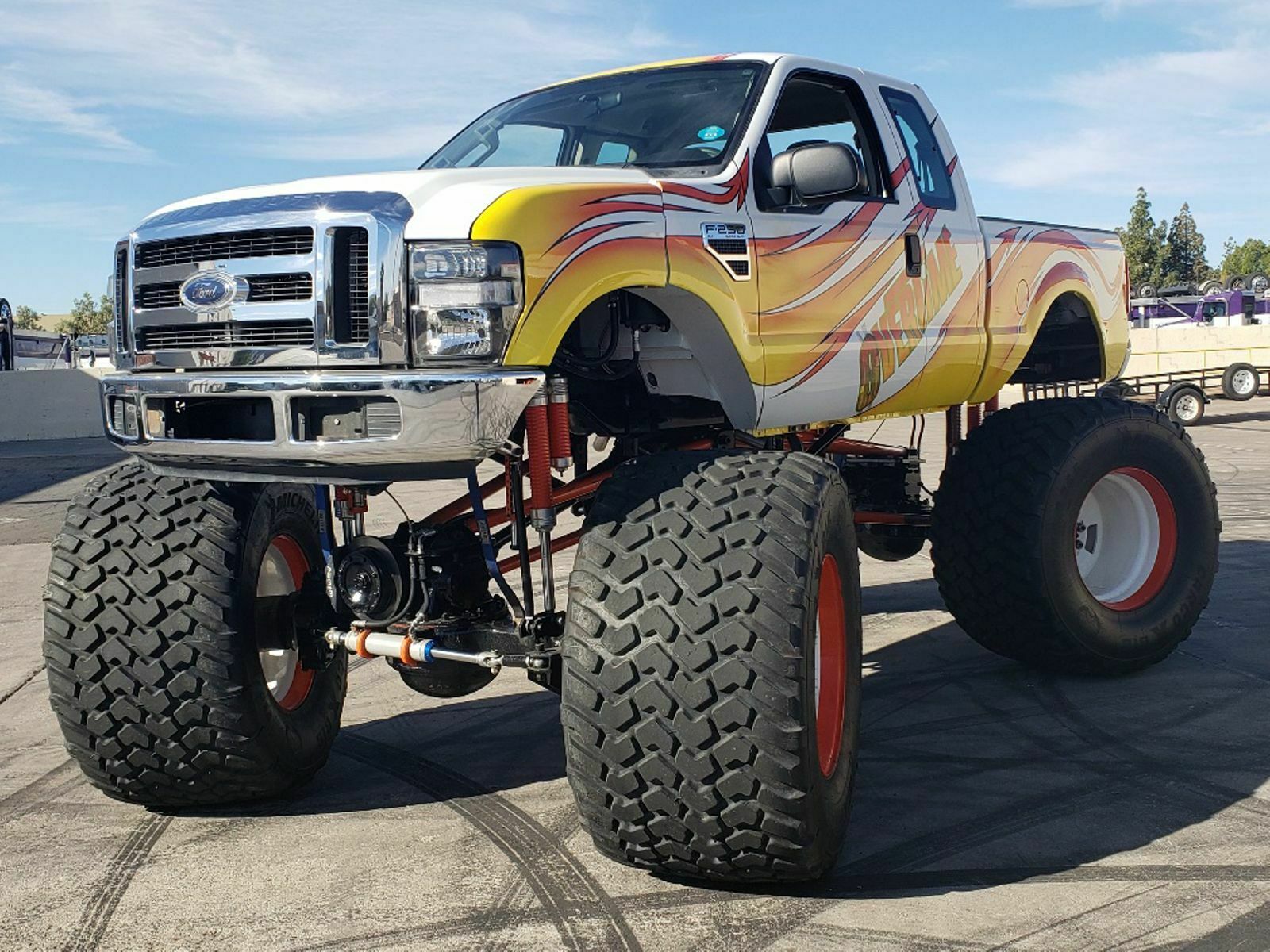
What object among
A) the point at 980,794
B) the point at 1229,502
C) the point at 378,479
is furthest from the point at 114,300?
the point at 1229,502

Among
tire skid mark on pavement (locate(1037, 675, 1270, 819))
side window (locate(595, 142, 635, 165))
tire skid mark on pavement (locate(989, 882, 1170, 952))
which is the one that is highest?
side window (locate(595, 142, 635, 165))

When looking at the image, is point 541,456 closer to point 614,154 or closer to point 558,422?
point 558,422

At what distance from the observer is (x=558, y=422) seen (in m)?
4.06

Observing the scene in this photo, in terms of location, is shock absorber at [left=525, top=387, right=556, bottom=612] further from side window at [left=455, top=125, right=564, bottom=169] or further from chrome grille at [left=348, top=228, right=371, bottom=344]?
side window at [left=455, top=125, right=564, bottom=169]

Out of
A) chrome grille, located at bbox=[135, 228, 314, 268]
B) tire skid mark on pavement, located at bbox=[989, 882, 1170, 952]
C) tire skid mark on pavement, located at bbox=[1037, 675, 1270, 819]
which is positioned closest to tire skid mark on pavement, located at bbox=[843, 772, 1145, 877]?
tire skid mark on pavement, located at bbox=[1037, 675, 1270, 819]

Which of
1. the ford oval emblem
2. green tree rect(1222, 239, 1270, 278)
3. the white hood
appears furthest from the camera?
green tree rect(1222, 239, 1270, 278)

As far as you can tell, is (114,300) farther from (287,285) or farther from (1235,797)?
(1235,797)

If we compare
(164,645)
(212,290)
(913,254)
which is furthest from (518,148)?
(164,645)

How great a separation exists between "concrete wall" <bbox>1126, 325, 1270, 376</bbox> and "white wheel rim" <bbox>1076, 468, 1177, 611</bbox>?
21.9 metres

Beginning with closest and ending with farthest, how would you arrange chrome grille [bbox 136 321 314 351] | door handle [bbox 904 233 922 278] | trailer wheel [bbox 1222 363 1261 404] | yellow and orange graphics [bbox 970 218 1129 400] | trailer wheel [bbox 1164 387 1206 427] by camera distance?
chrome grille [bbox 136 321 314 351] → door handle [bbox 904 233 922 278] → yellow and orange graphics [bbox 970 218 1129 400] → trailer wheel [bbox 1164 387 1206 427] → trailer wheel [bbox 1222 363 1261 404]

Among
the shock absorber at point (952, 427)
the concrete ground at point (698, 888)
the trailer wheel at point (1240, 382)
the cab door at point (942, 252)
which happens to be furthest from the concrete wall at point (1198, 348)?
the concrete ground at point (698, 888)

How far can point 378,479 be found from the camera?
13.0 ft

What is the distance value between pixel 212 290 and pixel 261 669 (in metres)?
1.40

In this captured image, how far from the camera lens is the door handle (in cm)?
569
